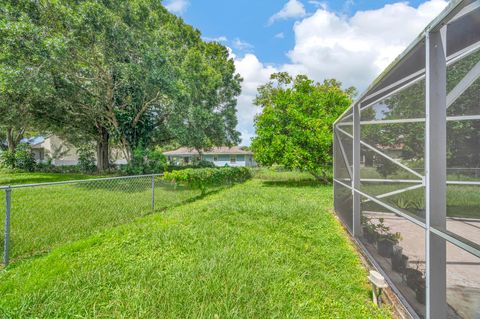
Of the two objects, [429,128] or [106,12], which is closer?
[429,128]

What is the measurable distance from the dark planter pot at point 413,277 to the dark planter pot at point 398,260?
0.32 feet

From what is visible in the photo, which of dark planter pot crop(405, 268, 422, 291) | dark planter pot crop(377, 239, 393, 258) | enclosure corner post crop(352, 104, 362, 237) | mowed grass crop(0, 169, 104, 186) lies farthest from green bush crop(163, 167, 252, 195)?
mowed grass crop(0, 169, 104, 186)

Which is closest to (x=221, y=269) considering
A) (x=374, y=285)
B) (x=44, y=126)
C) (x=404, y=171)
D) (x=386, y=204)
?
(x=374, y=285)

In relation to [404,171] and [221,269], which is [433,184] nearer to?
[404,171]

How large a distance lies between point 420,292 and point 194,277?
2124mm

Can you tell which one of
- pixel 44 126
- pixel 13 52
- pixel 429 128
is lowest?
pixel 429 128

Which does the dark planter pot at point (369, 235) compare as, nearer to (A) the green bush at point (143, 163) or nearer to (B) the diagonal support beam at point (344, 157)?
(B) the diagonal support beam at point (344, 157)

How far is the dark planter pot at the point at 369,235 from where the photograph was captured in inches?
122

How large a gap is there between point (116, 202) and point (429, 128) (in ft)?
21.1

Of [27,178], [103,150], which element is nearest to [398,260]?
[27,178]

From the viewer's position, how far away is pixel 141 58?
1007cm

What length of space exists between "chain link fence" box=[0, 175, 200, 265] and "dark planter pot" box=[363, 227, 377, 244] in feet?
15.5

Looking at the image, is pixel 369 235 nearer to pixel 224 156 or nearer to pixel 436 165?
pixel 436 165

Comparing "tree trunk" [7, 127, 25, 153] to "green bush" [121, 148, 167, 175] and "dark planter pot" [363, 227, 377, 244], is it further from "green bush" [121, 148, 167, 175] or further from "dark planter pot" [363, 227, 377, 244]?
"dark planter pot" [363, 227, 377, 244]
